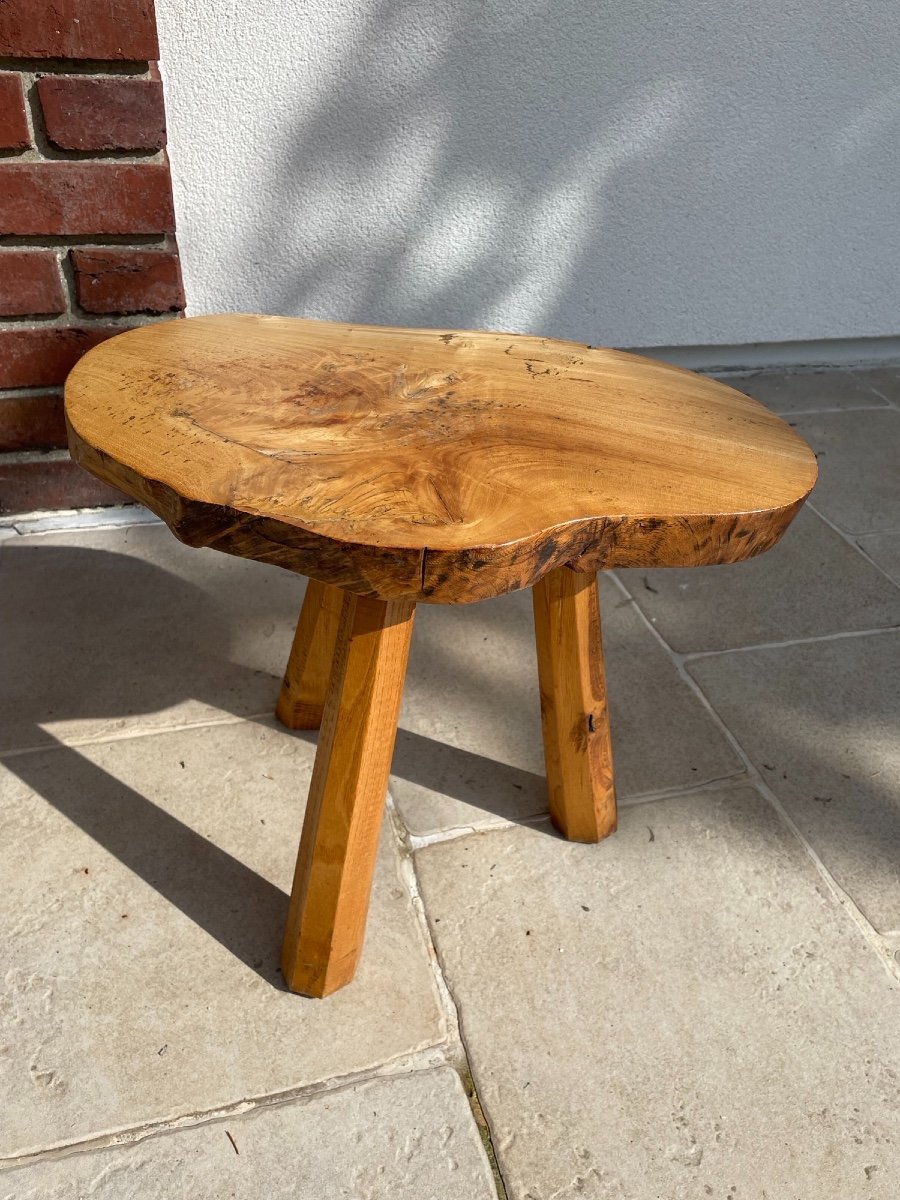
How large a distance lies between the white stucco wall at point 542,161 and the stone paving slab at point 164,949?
1259 mm

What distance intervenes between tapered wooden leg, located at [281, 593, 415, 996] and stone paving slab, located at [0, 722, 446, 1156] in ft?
0.21

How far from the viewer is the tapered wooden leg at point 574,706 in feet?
4.30

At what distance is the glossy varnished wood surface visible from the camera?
92 centimetres

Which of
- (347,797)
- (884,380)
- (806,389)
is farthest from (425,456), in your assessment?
(884,380)

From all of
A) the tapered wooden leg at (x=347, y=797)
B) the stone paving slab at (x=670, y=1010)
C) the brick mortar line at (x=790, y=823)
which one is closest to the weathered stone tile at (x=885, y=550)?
the brick mortar line at (x=790, y=823)

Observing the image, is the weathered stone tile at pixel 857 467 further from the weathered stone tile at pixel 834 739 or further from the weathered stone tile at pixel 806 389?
the weathered stone tile at pixel 834 739

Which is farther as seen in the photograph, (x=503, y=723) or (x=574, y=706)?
(x=503, y=723)

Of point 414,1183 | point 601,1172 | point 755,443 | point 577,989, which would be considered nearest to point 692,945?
point 577,989

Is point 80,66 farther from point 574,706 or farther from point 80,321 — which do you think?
point 574,706

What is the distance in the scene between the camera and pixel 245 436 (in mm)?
1056

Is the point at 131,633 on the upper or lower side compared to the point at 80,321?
lower

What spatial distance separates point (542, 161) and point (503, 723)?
146 cm

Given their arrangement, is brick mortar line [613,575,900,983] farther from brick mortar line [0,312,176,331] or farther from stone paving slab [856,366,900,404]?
stone paving slab [856,366,900,404]

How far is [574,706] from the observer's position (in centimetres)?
138
